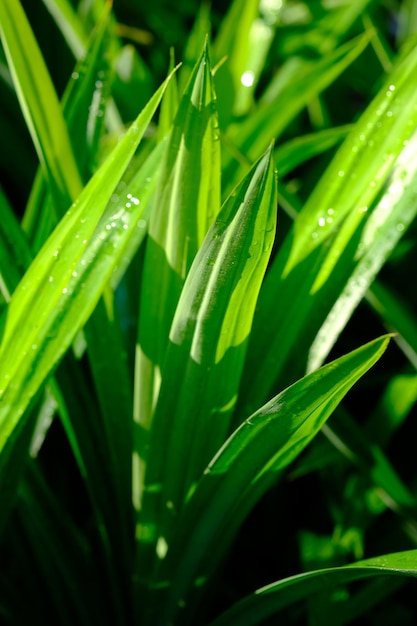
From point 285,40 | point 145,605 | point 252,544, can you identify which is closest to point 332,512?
point 252,544

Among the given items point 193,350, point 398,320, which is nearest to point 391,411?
point 398,320

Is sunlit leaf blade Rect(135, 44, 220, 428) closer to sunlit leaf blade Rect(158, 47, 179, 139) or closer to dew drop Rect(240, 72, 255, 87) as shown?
sunlit leaf blade Rect(158, 47, 179, 139)

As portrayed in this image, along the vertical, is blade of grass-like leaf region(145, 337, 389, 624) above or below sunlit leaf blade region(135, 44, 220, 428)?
below

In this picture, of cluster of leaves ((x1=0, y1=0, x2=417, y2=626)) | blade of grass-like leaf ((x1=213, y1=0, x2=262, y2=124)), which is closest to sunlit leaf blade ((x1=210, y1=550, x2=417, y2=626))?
cluster of leaves ((x1=0, y1=0, x2=417, y2=626))

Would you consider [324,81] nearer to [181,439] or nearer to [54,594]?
[181,439]

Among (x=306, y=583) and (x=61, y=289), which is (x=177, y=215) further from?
(x=306, y=583)

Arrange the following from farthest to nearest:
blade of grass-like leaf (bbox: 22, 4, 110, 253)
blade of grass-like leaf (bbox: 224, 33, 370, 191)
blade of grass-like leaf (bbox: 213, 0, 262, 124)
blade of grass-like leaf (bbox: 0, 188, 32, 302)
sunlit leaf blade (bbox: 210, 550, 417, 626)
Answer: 1. blade of grass-like leaf (bbox: 213, 0, 262, 124)
2. blade of grass-like leaf (bbox: 224, 33, 370, 191)
3. blade of grass-like leaf (bbox: 22, 4, 110, 253)
4. blade of grass-like leaf (bbox: 0, 188, 32, 302)
5. sunlit leaf blade (bbox: 210, 550, 417, 626)
